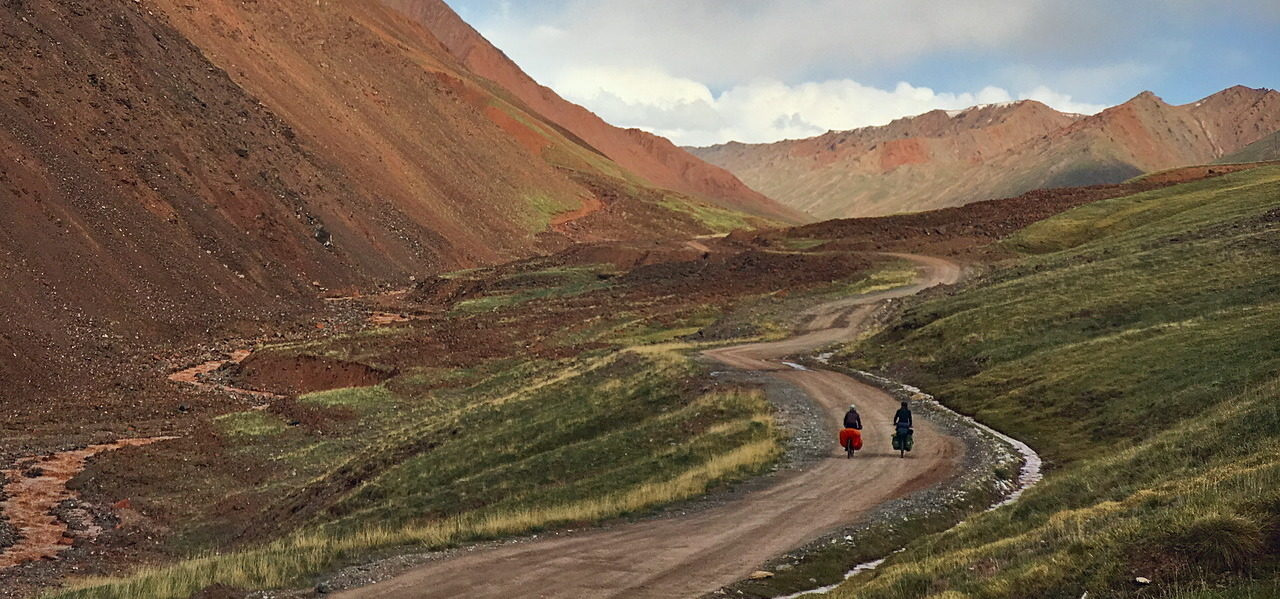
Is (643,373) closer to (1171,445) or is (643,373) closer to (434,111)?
(1171,445)

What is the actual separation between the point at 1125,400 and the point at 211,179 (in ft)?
232

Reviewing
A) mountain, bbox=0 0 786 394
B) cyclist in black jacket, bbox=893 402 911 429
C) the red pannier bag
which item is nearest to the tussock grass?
the red pannier bag

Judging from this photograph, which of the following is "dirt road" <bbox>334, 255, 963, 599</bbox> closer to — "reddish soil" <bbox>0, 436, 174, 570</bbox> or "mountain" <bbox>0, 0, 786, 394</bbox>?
"reddish soil" <bbox>0, 436, 174, 570</bbox>

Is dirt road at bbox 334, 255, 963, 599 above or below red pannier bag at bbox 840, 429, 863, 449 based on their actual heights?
below

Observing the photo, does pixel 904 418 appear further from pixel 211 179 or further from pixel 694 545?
pixel 211 179

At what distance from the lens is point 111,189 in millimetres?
64812

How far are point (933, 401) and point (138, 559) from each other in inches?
1084

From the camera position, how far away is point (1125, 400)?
30.2 meters

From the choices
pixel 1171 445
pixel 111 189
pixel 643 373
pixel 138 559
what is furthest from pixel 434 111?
pixel 1171 445

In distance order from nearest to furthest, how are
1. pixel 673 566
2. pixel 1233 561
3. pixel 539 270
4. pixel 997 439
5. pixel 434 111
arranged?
pixel 1233 561, pixel 673 566, pixel 997 439, pixel 539 270, pixel 434 111

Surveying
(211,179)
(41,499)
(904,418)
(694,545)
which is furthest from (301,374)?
(694,545)

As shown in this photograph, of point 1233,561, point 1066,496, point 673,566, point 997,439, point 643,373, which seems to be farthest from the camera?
point 643,373

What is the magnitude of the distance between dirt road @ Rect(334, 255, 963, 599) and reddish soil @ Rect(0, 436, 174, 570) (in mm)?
15400

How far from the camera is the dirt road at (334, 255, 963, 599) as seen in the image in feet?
54.1
